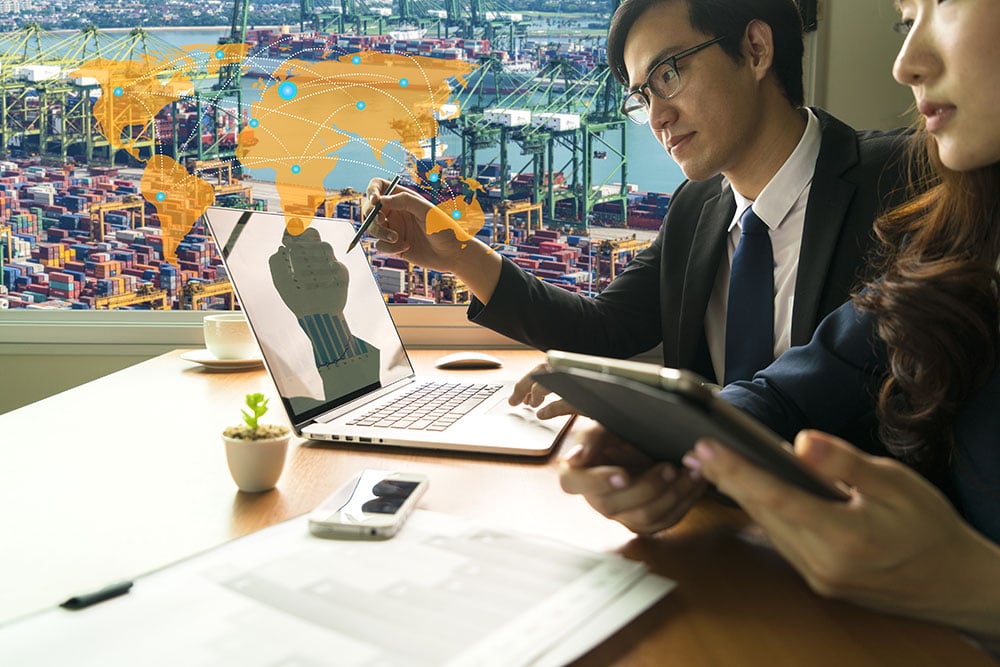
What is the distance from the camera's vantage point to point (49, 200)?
202cm

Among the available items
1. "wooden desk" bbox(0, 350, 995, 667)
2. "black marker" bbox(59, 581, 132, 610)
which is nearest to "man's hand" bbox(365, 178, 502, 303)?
"wooden desk" bbox(0, 350, 995, 667)

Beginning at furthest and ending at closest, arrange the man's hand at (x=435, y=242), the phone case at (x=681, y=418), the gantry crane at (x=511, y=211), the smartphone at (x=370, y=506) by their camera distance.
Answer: the gantry crane at (x=511, y=211)
the man's hand at (x=435, y=242)
the smartphone at (x=370, y=506)
the phone case at (x=681, y=418)

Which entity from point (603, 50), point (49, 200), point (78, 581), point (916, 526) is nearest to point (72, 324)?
point (49, 200)

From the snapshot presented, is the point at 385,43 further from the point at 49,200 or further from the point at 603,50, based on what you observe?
the point at 49,200

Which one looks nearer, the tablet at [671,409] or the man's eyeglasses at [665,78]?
the tablet at [671,409]

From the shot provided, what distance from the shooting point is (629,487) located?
74 cm

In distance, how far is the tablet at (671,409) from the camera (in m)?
0.51

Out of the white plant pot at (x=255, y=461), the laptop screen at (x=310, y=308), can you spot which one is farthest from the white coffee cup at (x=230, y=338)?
the white plant pot at (x=255, y=461)

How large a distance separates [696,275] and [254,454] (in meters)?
0.91

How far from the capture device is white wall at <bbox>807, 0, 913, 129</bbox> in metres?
1.81

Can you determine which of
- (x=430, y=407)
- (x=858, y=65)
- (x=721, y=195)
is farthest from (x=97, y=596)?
(x=858, y=65)

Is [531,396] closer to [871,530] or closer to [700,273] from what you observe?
[700,273]

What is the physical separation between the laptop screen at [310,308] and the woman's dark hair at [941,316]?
694mm

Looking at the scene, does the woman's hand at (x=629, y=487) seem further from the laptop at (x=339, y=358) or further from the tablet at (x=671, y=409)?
the laptop at (x=339, y=358)
